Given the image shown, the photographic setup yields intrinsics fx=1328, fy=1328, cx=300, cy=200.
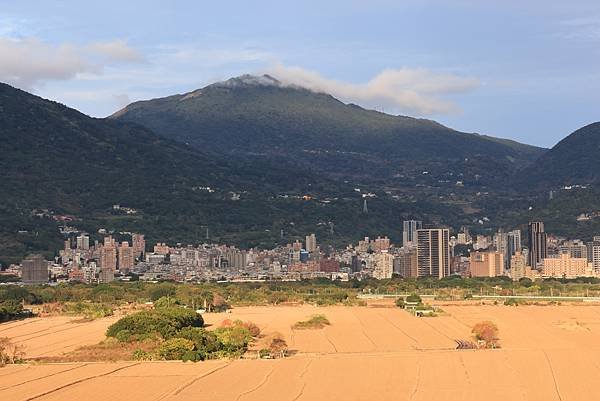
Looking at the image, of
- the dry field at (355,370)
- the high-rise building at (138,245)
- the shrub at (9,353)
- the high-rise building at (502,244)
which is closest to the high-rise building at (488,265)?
the high-rise building at (502,244)

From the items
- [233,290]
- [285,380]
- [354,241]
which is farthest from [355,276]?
[285,380]

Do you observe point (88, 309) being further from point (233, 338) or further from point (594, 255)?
point (594, 255)

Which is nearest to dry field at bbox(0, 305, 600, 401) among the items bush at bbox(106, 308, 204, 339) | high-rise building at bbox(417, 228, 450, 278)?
bush at bbox(106, 308, 204, 339)

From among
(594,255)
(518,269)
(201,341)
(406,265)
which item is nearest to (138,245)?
(406,265)

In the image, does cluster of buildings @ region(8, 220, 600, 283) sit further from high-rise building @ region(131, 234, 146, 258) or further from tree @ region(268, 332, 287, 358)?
tree @ region(268, 332, 287, 358)

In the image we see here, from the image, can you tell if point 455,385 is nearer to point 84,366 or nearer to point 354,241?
point 84,366

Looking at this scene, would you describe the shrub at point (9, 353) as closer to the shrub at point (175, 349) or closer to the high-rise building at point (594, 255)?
the shrub at point (175, 349)

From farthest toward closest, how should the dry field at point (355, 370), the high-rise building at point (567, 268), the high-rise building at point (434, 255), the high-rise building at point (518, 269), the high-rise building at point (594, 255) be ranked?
the high-rise building at point (594, 255) → the high-rise building at point (434, 255) → the high-rise building at point (567, 268) → the high-rise building at point (518, 269) → the dry field at point (355, 370)
